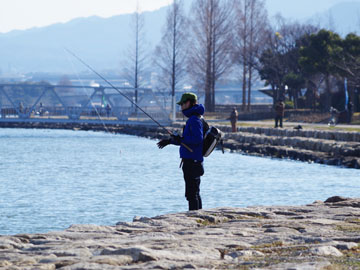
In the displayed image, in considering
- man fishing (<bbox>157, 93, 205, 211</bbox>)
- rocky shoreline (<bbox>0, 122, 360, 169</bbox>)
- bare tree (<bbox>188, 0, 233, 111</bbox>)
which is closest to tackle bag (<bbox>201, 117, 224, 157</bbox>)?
man fishing (<bbox>157, 93, 205, 211</bbox>)

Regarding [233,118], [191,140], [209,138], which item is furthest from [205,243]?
[233,118]

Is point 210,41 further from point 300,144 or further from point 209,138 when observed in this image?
point 209,138

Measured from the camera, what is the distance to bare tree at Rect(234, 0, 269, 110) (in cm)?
5784

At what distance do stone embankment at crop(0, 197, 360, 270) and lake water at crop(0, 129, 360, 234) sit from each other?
4.73m

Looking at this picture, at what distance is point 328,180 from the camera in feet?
73.2

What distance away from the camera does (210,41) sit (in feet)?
187

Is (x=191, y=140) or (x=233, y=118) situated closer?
(x=191, y=140)

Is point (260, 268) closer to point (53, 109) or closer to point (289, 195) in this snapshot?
point (289, 195)

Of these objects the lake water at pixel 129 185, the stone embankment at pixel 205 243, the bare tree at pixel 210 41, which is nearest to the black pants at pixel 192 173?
the stone embankment at pixel 205 243

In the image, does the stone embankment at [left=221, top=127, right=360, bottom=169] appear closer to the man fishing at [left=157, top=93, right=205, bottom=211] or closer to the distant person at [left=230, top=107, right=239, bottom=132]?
the distant person at [left=230, top=107, right=239, bottom=132]

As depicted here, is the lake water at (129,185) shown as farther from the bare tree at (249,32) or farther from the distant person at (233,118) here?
the bare tree at (249,32)

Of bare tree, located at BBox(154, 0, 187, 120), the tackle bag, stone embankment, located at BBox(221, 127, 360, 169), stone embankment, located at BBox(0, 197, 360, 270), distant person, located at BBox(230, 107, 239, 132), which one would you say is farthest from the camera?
bare tree, located at BBox(154, 0, 187, 120)

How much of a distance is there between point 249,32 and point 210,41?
3.24 meters

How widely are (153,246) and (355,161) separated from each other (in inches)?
748
